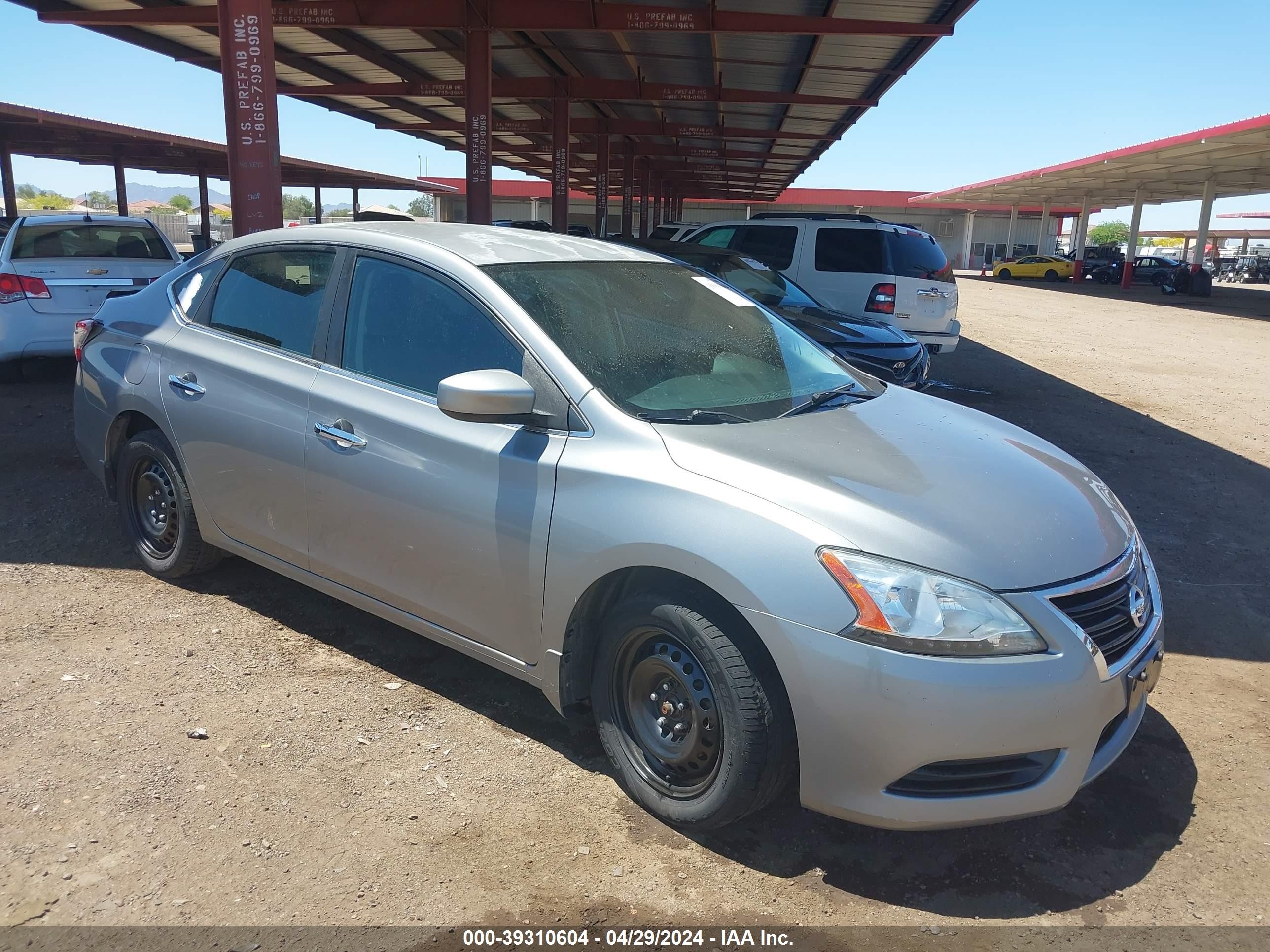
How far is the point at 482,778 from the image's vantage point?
3180 millimetres

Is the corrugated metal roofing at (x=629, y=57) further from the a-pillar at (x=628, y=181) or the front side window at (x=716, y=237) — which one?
the a-pillar at (x=628, y=181)

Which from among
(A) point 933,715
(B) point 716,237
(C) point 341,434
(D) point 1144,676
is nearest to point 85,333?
(C) point 341,434

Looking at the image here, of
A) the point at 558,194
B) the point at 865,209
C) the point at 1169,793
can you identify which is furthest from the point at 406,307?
the point at 865,209

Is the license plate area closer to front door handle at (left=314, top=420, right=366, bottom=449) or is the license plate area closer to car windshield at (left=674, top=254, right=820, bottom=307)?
front door handle at (left=314, top=420, right=366, bottom=449)

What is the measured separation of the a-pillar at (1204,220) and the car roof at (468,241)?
1602 inches

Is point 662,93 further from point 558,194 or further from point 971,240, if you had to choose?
point 971,240

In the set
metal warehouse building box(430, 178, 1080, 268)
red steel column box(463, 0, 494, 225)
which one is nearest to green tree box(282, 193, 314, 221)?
metal warehouse building box(430, 178, 1080, 268)

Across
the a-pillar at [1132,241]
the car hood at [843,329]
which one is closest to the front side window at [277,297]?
the car hood at [843,329]

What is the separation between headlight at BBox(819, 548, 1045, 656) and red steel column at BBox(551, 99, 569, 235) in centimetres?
1738

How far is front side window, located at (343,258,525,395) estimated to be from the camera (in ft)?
10.9

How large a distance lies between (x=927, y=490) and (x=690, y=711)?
0.97 metres

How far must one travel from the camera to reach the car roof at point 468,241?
11.9 feet

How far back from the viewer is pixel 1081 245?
52.3 meters

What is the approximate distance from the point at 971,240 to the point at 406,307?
71.0 meters
